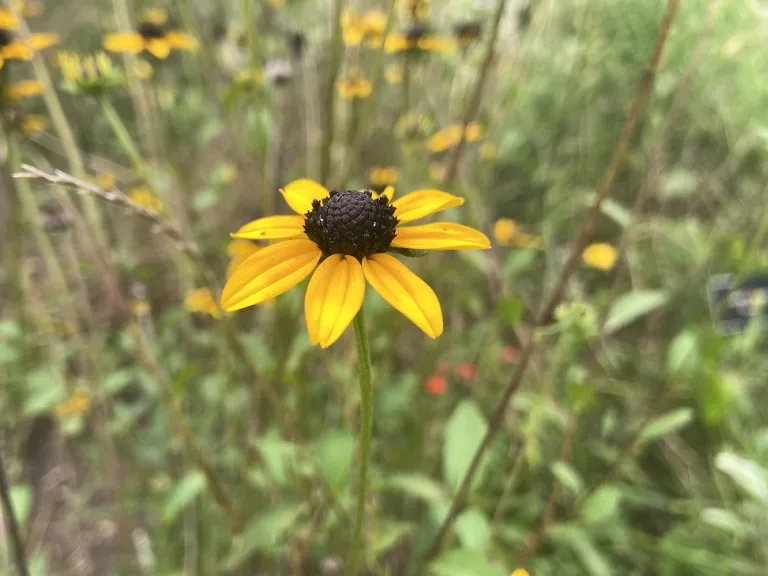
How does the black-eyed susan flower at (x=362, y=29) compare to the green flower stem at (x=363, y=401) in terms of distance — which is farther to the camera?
the black-eyed susan flower at (x=362, y=29)

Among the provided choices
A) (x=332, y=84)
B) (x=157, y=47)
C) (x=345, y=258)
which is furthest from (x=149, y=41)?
(x=345, y=258)

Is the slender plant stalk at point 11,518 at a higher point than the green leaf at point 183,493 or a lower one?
higher

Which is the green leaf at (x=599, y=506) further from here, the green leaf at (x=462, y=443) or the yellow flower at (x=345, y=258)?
the yellow flower at (x=345, y=258)

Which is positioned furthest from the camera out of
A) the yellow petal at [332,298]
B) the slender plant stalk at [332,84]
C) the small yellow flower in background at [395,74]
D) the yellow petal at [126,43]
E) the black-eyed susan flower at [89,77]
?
the small yellow flower in background at [395,74]

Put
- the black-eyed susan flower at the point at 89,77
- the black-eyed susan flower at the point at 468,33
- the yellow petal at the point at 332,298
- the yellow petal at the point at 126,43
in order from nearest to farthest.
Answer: the yellow petal at the point at 332,298 → the black-eyed susan flower at the point at 89,77 → the yellow petal at the point at 126,43 → the black-eyed susan flower at the point at 468,33

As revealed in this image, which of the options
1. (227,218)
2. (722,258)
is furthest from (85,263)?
(722,258)

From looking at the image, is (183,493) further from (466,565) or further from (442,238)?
(442,238)

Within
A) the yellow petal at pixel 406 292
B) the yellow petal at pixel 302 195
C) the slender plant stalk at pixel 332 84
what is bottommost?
the yellow petal at pixel 406 292

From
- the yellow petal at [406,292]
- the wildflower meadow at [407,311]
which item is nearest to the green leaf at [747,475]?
the wildflower meadow at [407,311]
